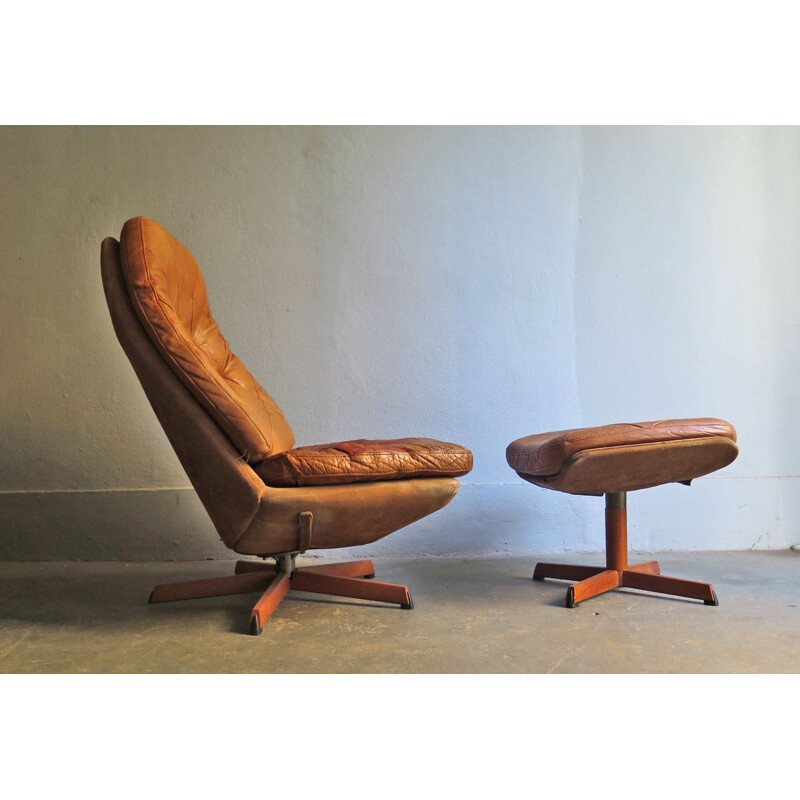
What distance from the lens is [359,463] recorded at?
185 cm

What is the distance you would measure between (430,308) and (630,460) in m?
1.19

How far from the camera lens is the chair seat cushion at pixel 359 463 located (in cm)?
181

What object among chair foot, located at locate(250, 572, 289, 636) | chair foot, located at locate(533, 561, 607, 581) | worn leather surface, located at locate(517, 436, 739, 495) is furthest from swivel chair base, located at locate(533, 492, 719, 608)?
chair foot, located at locate(250, 572, 289, 636)

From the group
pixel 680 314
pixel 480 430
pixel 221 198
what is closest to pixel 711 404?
pixel 680 314

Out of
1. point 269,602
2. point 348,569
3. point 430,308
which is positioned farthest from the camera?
point 430,308

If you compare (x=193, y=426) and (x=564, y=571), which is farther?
(x=564, y=571)

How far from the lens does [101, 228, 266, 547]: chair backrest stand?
5.90 ft

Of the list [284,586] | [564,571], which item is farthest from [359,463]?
[564,571]

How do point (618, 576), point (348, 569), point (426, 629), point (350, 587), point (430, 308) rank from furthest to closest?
point (430, 308) → point (348, 569) → point (618, 576) → point (350, 587) → point (426, 629)

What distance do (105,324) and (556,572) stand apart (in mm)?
1950

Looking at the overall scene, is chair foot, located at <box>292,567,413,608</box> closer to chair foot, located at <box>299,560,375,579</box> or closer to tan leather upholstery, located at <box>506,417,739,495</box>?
chair foot, located at <box>299,560,375,579</box>

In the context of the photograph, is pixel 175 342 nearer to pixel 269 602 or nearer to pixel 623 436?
pixel 269 602

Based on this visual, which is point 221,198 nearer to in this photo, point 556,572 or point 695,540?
point 556,572

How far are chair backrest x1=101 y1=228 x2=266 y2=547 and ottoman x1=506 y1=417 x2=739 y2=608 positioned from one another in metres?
0.79
